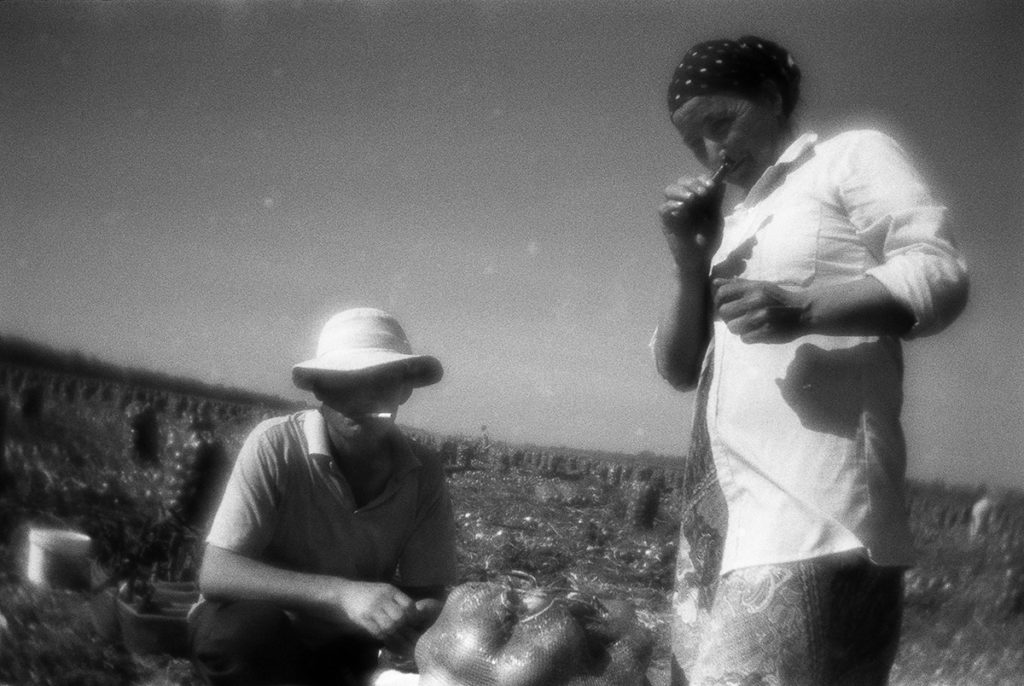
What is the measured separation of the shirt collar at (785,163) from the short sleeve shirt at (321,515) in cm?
125

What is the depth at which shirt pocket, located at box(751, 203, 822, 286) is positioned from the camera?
1.17m

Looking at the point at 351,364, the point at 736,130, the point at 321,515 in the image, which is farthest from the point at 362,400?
the point at 736,130

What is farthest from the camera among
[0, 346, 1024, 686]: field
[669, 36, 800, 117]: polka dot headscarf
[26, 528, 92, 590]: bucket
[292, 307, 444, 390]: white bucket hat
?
[26, 528, 92, 590]: bucket

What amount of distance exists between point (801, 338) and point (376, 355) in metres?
1.17

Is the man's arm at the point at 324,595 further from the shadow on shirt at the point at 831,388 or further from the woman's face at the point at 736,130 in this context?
the woman's face at the point at 736,130

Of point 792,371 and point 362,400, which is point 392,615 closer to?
point 362,400

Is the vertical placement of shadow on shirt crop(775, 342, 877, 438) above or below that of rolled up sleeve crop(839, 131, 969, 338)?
below

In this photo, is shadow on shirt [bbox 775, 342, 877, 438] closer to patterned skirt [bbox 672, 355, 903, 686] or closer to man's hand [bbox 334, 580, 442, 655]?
patterned skirt [bbox 672, 355, 903, 686]

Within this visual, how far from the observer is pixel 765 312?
1.02 metres

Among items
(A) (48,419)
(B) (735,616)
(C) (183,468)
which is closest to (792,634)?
(B) (735,616)

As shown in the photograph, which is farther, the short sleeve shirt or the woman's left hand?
the short sleeve shirt

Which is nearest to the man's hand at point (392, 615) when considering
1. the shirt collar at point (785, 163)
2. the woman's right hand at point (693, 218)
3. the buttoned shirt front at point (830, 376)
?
the buttoned shirt front at point (830, 376)

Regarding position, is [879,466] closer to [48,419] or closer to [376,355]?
[376,355]

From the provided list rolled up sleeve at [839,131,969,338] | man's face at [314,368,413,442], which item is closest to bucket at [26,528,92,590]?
man's face at [314,368,413,442]
